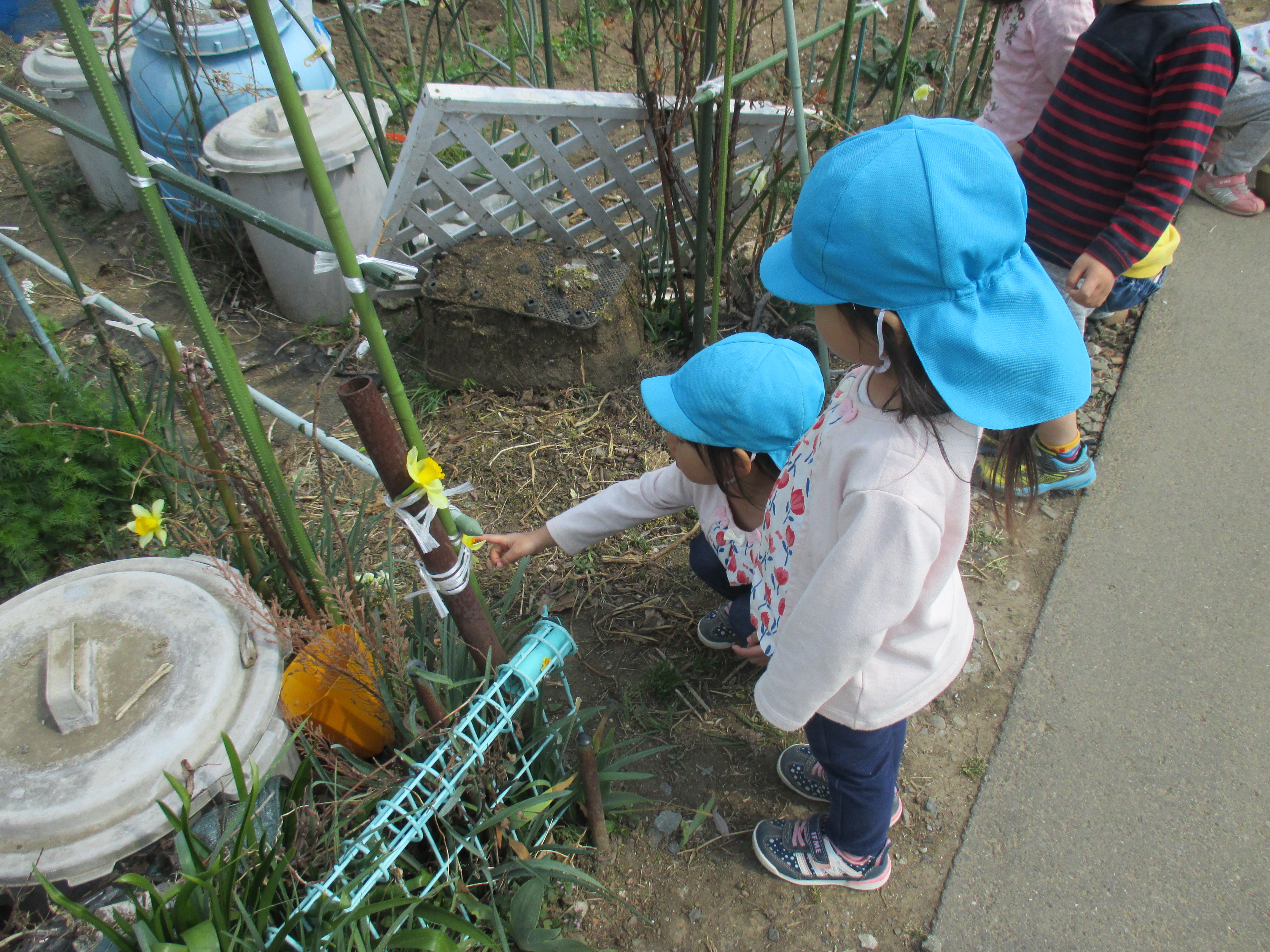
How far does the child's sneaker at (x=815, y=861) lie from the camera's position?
158 cm

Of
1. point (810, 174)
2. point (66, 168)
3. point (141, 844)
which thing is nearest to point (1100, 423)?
point (810, 174)

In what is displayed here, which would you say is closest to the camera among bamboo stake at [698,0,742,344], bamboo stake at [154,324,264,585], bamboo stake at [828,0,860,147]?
bamboo stake at [154,324,264,585]

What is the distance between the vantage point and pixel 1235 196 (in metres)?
3.43

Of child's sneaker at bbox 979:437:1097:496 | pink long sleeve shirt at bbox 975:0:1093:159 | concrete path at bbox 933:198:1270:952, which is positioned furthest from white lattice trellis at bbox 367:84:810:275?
concrete path at bbox 933:198:1270:952

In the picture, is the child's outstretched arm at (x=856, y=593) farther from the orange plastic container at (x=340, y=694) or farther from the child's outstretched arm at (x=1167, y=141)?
the child's outstretched arm at (x=1167, y=141)

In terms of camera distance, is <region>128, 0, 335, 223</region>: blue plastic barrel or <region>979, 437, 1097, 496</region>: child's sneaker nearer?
<region>979, 437, 1097, 496</region>: child's sneaker

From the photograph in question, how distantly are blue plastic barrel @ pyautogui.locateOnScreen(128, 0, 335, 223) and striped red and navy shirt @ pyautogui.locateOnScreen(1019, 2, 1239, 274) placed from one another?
2.87 meters

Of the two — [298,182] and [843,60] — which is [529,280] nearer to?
[298,182]

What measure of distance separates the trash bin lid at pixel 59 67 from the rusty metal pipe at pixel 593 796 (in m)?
3.69

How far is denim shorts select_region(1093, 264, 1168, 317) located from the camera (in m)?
2.20

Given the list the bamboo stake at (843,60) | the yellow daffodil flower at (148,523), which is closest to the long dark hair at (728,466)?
the yellow daffodil flower at (148,523)

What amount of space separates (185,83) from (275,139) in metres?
0.68

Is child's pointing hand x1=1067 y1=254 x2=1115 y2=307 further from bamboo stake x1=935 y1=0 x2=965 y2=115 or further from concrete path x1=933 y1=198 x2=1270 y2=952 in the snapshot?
bamboo stake x1=935 y1=0 x2=965 y2=115

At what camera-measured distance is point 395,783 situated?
130 centimetres
